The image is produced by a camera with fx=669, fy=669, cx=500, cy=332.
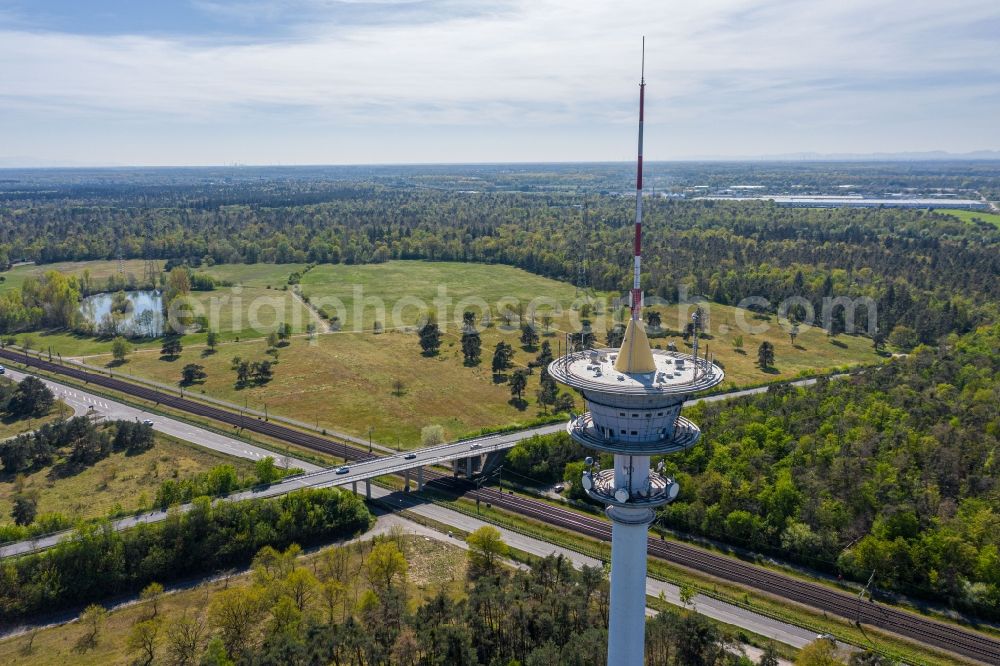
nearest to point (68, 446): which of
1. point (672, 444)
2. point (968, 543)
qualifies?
point (672, 444)

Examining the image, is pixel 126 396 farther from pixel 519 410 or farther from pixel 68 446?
pixel 519 410

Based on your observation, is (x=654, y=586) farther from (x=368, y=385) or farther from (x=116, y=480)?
(x=368, y=385)

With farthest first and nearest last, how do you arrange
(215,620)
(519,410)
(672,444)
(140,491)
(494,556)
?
(519,410)
(140,491)
(494,556)
(215,620)
(672,444)

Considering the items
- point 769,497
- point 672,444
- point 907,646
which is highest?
point 672,444

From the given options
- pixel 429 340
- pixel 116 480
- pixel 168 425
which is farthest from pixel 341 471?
pixel 429 340

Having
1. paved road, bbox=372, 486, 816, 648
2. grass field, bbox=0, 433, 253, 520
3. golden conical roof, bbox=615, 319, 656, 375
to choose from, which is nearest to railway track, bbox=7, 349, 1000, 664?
paved road, bbox=372, 486, 816, 648

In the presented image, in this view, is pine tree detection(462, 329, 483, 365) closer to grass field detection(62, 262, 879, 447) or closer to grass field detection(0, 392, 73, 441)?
grass field detection(62, 262, 879, 447)
